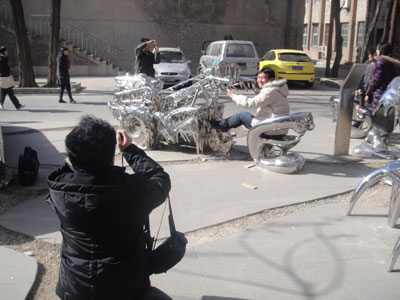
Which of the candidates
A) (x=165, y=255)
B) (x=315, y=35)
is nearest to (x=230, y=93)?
(x=165, y=255)

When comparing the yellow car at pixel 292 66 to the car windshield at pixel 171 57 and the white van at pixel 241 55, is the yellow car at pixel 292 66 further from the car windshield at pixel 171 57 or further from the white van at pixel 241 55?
the car windshield at pixel 171 57

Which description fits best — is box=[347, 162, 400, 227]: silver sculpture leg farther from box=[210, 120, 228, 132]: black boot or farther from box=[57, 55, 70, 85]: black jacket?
box=[57, 55, 70, 85]: black jacket

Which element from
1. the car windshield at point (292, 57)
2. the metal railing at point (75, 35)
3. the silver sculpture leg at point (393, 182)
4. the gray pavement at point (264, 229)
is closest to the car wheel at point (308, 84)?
the car windshield at point (292, 57)

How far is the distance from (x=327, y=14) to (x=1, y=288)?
39.5 m

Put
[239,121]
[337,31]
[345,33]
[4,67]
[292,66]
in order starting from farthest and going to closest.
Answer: [345,33]
[337,31]
[292,66]
[4,67]
[239,121]

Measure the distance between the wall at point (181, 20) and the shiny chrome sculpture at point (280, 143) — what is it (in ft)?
64.7

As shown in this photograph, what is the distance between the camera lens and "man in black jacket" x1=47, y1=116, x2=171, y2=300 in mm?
A: 1979

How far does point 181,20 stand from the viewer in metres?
24.8

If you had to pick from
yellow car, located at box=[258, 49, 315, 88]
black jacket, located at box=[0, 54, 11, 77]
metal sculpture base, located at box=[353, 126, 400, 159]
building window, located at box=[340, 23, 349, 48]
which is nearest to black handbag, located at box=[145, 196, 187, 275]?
metal sculpture base, located at box=[353, 126, 400, 159]

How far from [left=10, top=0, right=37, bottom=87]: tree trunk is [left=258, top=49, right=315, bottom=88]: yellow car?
9.17m

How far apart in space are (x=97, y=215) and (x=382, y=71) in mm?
6977

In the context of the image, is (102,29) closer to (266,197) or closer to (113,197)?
(266,197)

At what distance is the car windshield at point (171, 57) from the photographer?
17.4 meters

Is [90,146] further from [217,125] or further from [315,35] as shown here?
[315,35]
